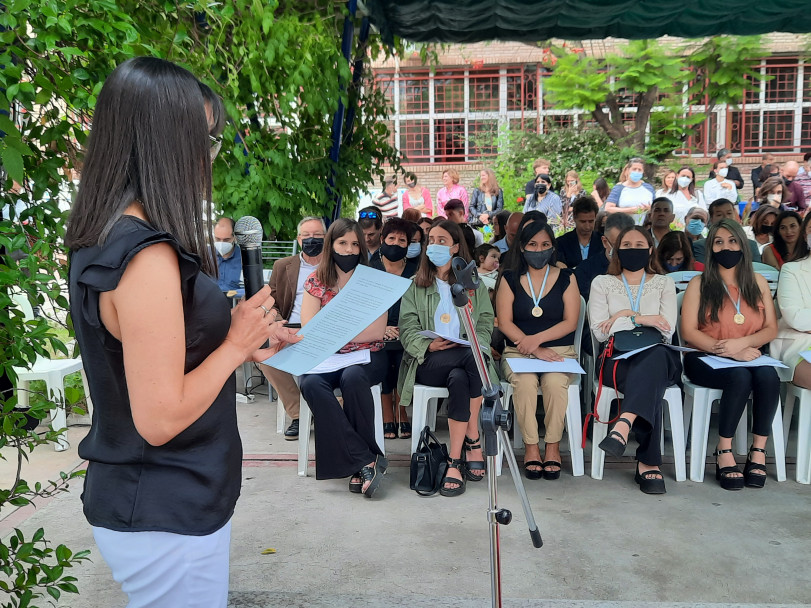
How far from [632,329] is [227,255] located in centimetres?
375

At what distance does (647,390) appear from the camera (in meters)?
4.54

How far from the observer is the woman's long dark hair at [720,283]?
4.81 metres

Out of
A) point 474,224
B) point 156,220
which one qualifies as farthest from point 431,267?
point 474,224

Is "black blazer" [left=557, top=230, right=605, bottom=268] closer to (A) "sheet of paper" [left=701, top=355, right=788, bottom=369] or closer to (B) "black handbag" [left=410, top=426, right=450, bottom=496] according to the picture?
(A) "sheet of paper" [left=701, top=355, right=788, bottom=369]

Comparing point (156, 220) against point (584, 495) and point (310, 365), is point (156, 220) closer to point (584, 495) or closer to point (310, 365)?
point (310, 365)

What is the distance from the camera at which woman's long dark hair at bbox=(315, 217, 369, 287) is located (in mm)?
4969

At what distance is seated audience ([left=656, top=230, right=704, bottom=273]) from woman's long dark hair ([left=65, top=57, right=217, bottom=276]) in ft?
16.2

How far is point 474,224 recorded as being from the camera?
42.5 ft

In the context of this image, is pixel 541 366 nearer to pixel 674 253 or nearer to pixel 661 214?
pixel 674 253

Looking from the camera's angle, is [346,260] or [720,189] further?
[720,189]

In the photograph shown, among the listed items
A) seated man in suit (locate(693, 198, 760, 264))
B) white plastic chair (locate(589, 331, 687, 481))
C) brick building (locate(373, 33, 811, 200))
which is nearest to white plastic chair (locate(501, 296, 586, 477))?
white plastic chair (locate(589, 331, 687, 481))

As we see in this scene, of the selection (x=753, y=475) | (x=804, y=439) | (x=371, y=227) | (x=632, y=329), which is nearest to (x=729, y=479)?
(x=753, y=475)

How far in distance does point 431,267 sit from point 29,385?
330 centimetres

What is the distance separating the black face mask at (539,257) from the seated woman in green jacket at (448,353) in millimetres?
363
